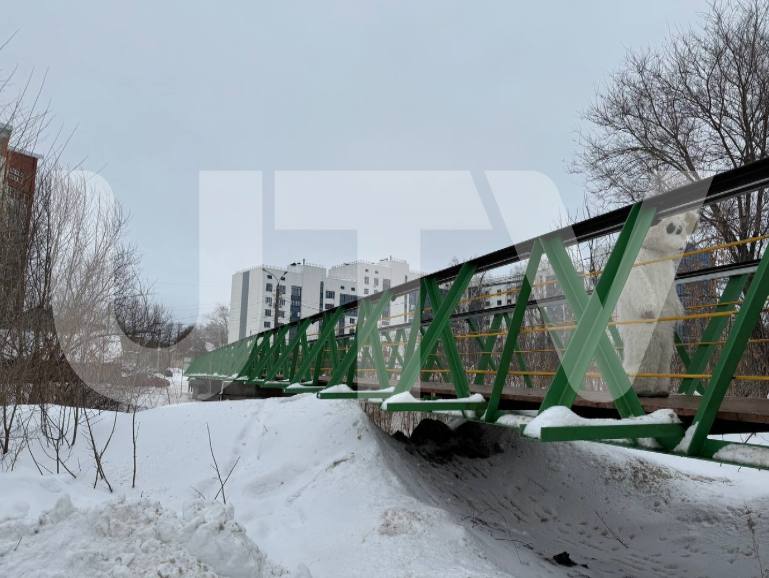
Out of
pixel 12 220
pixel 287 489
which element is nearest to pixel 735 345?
pixel 287 489

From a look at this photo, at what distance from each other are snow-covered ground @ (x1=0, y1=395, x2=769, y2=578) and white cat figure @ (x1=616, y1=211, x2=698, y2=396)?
1818mm

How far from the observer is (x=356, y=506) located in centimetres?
518

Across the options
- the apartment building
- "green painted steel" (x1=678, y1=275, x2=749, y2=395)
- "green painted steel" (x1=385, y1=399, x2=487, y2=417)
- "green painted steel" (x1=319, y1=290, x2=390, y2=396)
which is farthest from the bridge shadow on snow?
the apartment building

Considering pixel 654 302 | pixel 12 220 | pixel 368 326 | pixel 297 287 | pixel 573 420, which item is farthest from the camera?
pixel 297 287

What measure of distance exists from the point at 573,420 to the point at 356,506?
2789mm

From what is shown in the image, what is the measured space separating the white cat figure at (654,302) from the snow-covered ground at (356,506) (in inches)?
71.6

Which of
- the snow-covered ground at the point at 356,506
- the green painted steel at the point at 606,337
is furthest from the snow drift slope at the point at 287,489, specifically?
the green painted steel at the point at 606,337

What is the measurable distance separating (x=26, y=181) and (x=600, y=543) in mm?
8028

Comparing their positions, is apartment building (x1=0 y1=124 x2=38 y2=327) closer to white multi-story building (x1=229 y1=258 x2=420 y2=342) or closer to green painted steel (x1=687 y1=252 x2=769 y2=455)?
green painted steel (x1=687 y1=252 x2=769 y2=455)

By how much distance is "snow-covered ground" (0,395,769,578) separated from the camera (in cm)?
328

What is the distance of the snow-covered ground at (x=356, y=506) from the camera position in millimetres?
3281

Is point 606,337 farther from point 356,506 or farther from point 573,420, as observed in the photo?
point 356,506

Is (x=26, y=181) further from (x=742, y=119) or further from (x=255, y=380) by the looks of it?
(x=742, y=119)

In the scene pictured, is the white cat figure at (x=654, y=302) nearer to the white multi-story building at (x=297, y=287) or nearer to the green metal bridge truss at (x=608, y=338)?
the green metal bridge truss at (x=608, y=338)
